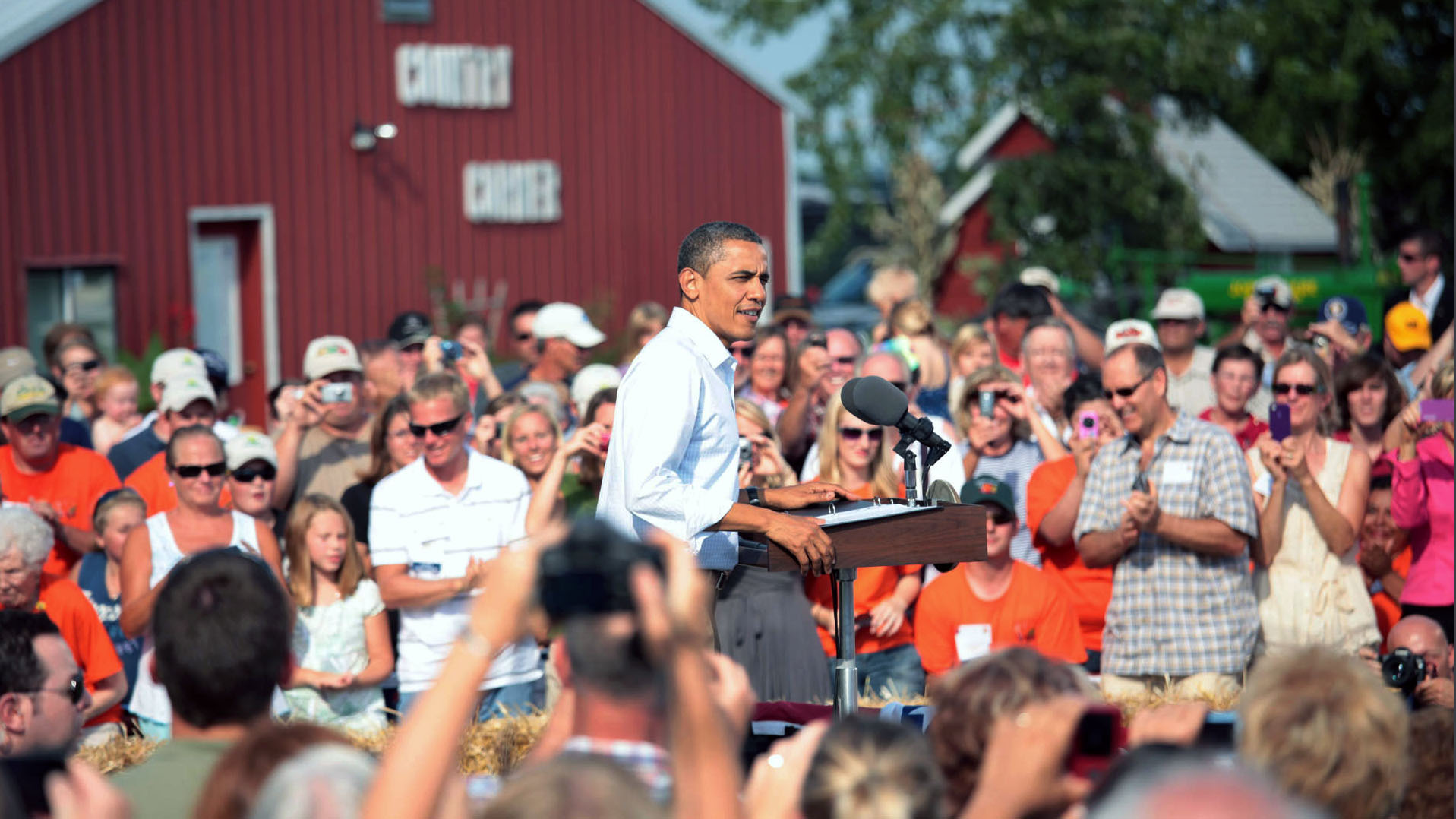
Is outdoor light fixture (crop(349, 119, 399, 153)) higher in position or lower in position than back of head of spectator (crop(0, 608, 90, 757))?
higher

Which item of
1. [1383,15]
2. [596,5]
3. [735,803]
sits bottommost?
[735,803]

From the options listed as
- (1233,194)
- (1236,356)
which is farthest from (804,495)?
(1233,194)

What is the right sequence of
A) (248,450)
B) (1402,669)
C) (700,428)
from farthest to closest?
(248,450) → (1402,669) → (700,428)

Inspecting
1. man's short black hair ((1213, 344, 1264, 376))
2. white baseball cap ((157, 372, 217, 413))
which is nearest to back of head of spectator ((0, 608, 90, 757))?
white baseball cap ((157, 372, 217, 413))

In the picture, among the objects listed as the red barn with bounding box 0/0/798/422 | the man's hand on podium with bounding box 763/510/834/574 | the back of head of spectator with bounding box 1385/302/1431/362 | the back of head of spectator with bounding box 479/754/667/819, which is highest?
the red barn with bounding box 0/0/798/422

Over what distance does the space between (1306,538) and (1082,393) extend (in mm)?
1260

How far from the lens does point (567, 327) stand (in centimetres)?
940

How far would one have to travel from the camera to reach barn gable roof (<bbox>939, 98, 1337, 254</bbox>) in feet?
95.6

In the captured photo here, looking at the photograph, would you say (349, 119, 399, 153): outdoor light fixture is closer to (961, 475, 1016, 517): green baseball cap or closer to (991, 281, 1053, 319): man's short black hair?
(991, 281, 1053, 319): man's short black hair

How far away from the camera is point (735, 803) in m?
2.43

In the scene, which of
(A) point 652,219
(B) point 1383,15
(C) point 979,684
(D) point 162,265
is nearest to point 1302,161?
(B) point 1383,15

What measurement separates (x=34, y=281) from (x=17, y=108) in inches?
68.3

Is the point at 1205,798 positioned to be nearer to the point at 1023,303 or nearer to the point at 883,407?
the point at 883,407

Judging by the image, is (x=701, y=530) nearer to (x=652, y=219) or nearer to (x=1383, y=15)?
(x=652, y=219)
